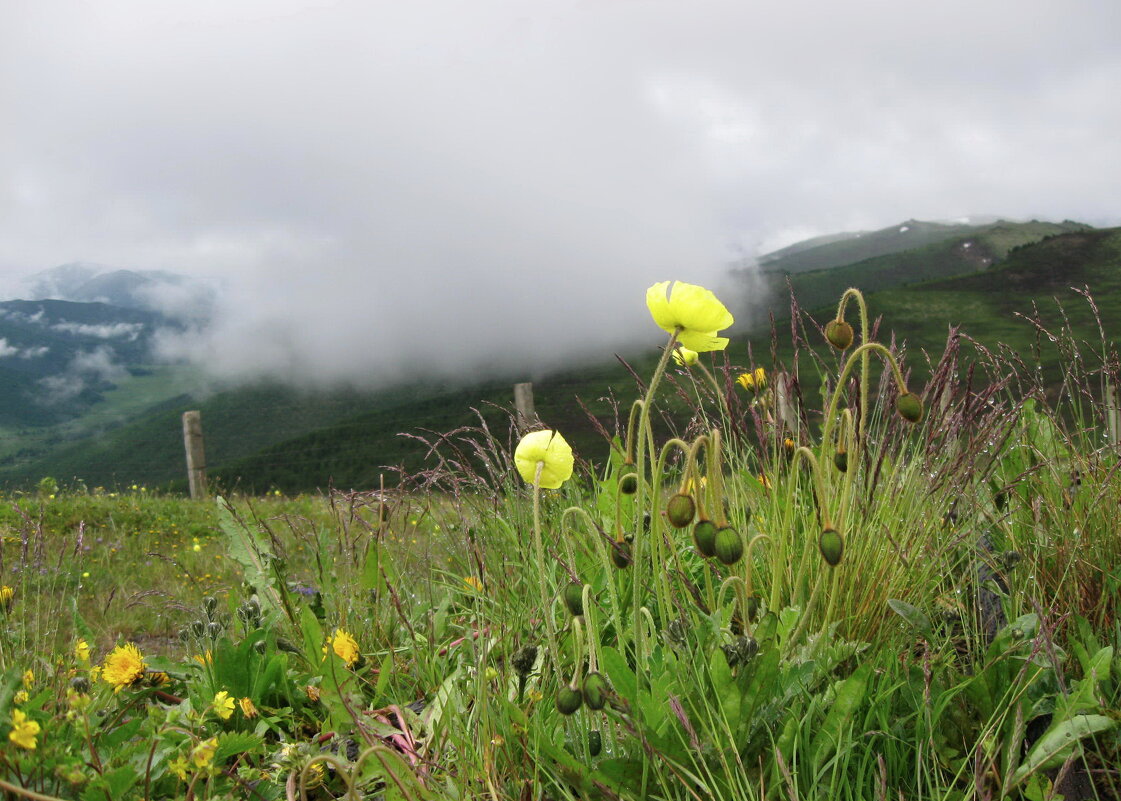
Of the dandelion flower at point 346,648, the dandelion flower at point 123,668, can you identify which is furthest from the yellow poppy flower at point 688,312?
the dandelion flower at point 123,668

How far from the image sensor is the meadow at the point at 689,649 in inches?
47.6

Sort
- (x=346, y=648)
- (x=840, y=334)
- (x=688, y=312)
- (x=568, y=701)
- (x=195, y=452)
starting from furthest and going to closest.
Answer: (x=195, y=452) → (x=346, y=648) → (x=840, y=334) → (x=688, y=312) → (x=568, y=701)

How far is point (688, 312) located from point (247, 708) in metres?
1.30

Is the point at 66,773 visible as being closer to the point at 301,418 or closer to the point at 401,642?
the point at 401,642

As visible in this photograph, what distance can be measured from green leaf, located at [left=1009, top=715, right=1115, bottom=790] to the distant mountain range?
1.81 meters

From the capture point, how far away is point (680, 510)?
1.18 m

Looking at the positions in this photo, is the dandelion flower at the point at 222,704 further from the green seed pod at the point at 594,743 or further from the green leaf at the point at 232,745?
the green seed pod at the point at 594,743

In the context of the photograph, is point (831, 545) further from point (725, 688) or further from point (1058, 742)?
point (1058, 742)

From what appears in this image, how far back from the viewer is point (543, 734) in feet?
4.22

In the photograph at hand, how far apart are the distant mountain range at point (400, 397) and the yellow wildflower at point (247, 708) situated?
1629 millimetres

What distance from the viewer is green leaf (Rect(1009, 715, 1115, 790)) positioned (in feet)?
3.98

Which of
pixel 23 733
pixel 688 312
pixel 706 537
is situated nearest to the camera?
pixel 23 733

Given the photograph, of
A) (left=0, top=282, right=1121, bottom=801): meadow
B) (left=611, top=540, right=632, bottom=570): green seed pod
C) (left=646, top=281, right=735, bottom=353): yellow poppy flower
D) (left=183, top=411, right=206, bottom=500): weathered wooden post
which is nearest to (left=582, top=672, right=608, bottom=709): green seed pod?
(left=0, top=282, right=1121, bottom=801): meadow

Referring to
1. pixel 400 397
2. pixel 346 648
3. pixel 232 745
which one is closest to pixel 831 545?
pixel 232 745
